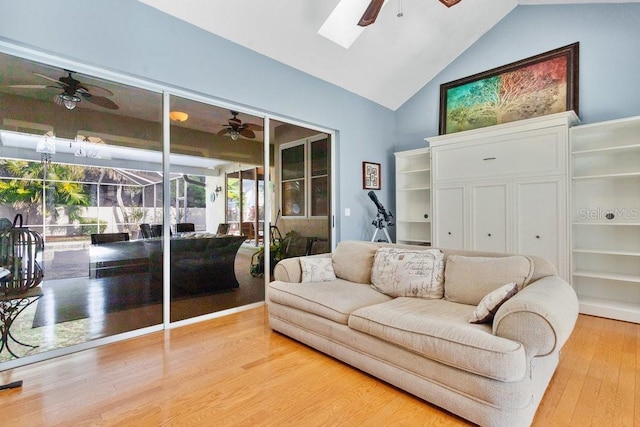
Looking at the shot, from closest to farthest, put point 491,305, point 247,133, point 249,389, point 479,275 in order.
→ point 491,305 < point 249,389 < point 479,275 < point 247,133

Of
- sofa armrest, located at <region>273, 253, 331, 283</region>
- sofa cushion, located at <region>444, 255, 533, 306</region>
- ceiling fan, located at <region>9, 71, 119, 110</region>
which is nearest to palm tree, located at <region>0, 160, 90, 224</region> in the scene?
ceiling fan, located at <region>9, 71, 119, 110</region>

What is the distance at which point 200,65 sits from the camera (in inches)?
120

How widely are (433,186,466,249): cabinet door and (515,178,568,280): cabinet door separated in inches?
25.4

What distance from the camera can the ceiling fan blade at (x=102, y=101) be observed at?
8.49 feet

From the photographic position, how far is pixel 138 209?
2857 mm

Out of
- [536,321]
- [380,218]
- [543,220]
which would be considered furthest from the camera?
[380,218]

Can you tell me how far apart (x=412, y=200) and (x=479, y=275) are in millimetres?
2916

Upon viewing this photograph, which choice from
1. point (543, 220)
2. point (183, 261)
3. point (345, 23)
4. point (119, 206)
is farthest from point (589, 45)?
point (119, 206)

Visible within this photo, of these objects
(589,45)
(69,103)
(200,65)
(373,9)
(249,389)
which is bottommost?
(249,389)

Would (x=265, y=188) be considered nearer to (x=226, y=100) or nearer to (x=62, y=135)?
(x=226, y=100)

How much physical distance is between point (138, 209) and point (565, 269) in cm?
432

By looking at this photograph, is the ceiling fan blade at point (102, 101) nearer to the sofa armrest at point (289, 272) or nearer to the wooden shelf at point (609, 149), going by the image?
the sofa armrest at point (289, 272)

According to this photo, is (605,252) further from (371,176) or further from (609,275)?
(371,176)

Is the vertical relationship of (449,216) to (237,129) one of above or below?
below
